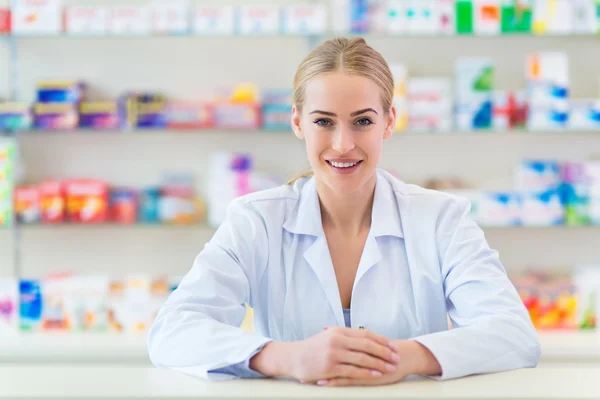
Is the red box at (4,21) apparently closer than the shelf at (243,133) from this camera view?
Yes

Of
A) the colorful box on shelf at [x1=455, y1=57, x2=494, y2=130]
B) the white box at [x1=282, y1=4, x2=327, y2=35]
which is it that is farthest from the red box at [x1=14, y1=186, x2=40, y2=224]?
the colorful box on shelf at [x1=455, y1=57, x2=494, y2=130]

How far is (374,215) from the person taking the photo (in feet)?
6.36

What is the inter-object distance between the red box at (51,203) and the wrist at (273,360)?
242cm

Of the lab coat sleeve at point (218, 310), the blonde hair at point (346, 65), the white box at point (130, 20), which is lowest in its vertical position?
the lab coat sleeve at point (218, 310)

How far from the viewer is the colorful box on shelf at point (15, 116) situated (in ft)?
12.0

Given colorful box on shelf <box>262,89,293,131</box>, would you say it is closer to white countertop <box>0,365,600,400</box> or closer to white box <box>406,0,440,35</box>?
white box <box>406,0,440,35</box>

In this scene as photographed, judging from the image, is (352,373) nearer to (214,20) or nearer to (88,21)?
(214,20)

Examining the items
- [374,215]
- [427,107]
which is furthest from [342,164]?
[427,107]

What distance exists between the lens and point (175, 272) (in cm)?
396

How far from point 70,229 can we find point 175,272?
0.59 metres

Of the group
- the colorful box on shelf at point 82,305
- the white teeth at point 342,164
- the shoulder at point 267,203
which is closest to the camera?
the white teeth at point 342,164

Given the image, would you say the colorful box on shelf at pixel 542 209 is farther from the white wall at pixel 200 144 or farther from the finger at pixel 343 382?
the finger at pixel 343 382

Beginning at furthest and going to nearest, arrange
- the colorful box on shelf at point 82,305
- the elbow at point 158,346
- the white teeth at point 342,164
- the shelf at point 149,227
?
the shelf at point 149,227, the colorful box on shelf at point 82,305, the white teeth at point 342,164, the elbow at point 158,346

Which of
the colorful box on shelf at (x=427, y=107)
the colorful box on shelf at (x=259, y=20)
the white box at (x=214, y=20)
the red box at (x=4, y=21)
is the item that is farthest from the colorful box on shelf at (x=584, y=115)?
the red box at (x=4, y=21)
